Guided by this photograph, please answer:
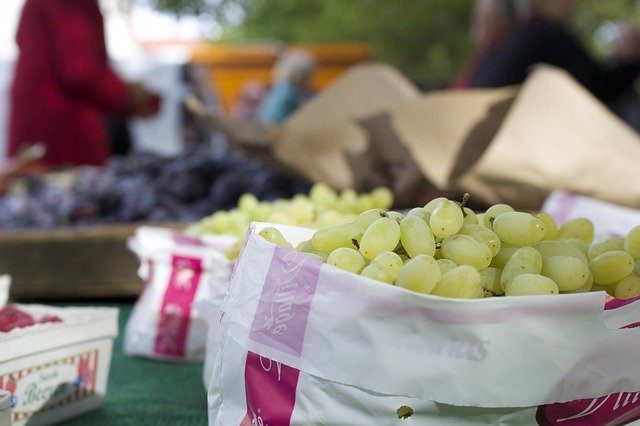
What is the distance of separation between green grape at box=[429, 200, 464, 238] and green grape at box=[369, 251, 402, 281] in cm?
8

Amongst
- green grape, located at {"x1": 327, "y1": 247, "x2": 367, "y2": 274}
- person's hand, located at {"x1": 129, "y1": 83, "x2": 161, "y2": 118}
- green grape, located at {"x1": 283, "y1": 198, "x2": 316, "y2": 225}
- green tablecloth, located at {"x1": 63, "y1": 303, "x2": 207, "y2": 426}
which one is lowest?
green tablecloth, located at {"x1": 63, "y1": 303, "x2": 207, "y2": 426}

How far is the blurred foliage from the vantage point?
451 inches

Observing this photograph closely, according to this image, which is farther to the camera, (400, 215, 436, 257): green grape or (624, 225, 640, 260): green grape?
(624, 225, 640, 260): green grape

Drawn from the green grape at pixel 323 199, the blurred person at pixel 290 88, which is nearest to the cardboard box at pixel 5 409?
the green grape at pixel 323 199

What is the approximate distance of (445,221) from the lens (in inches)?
36.6

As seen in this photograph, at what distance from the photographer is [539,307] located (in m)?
0.81

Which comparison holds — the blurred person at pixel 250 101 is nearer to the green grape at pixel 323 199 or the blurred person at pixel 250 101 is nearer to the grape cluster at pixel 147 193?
the grape cluster at pixel 147 193

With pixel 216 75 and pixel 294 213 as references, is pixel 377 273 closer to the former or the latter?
pixel 294 213

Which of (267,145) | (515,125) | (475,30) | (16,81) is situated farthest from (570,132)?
(16,81)

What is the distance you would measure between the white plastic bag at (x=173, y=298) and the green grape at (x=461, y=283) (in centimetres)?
87

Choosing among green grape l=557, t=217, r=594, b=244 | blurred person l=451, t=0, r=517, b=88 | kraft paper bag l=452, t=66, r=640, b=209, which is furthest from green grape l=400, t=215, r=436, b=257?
blurred person l=451, t=0, r=517, b=88

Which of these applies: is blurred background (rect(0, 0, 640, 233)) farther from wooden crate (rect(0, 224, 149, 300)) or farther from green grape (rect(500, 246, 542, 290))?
green grape (rect(500, 246, 542, 290))

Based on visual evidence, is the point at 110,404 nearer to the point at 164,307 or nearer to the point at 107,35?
the point at 164,307

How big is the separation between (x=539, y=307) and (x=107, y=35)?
320cm
